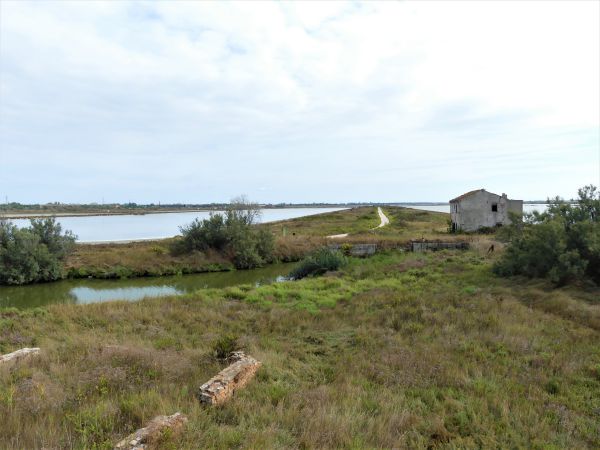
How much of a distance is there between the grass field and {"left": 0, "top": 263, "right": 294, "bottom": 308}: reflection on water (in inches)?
326

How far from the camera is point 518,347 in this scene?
8664mm

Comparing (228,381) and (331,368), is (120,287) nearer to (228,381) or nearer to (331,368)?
(331,368)

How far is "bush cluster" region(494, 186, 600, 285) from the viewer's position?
572 inches

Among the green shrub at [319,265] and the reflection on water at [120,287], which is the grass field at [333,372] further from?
the green shrub at [319,265]

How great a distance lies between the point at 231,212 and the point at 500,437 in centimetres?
3340

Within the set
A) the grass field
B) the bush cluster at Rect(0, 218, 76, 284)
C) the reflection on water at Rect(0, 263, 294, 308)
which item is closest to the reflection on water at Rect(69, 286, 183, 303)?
the reflection on water at Rect(0, 263, 294, 308)

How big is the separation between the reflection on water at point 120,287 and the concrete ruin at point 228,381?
14772 mm

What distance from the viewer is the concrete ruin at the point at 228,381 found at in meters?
5.67

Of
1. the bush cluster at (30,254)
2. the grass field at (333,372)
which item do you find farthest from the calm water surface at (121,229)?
the grass field at (333,372)

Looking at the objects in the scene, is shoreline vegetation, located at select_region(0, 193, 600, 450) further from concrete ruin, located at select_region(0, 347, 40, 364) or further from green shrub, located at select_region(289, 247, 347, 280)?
green shrub, located at select_region(289, 247, 347, 280)

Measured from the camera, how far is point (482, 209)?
40.1 meters

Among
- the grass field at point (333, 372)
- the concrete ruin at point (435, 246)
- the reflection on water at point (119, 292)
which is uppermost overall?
the concrete ruin at point (435, 246)

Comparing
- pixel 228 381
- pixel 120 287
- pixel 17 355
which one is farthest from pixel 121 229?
pixel 228 381

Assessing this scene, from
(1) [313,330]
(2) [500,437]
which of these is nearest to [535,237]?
(1) [313,330]
